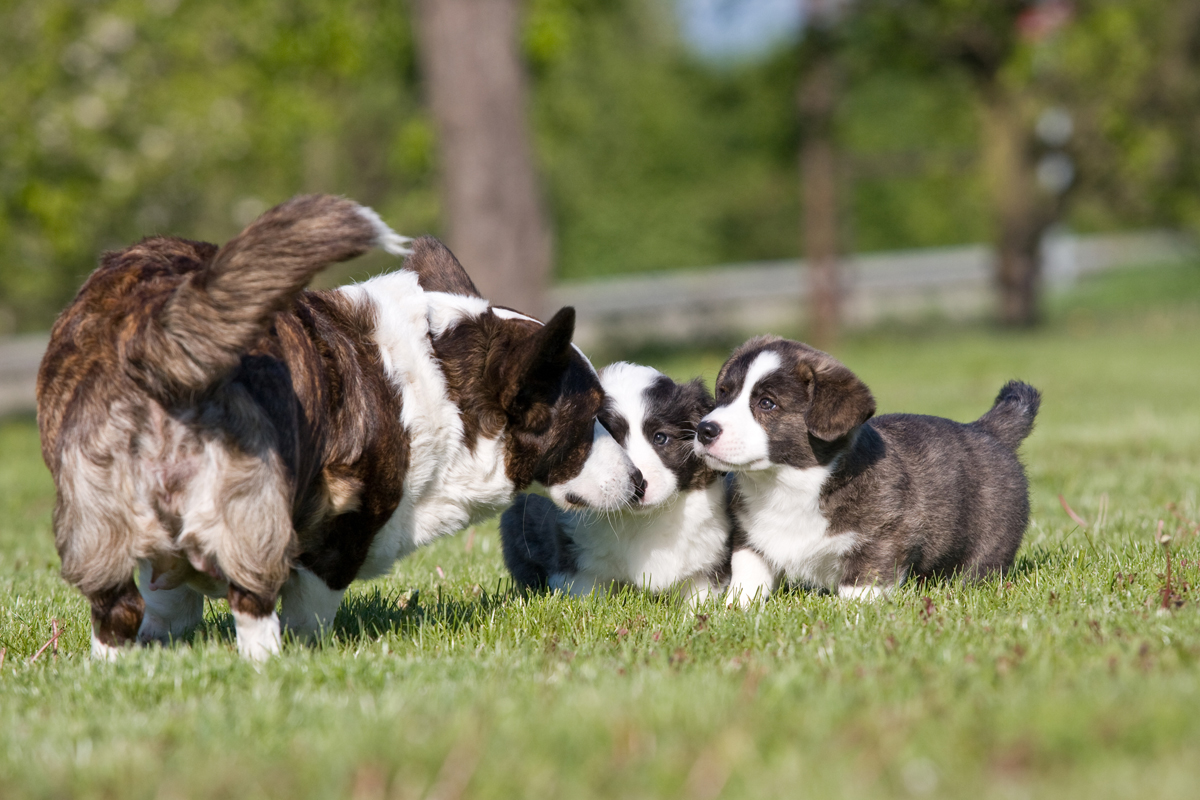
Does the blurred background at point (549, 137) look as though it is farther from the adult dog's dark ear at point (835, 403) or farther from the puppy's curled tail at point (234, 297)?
the puppy's curled tail at point (234, 297)

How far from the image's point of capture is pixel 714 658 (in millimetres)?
3742

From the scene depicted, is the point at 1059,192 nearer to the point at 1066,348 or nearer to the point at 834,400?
the point at 1066,348

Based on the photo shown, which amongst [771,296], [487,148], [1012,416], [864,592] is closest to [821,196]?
[771,296]

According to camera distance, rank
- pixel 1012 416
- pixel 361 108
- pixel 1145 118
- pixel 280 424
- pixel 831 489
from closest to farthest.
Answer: pixel 280 424 < pixel 831 489 < pixel 1012 416 < pixel 1145 118 < pixel 361 108

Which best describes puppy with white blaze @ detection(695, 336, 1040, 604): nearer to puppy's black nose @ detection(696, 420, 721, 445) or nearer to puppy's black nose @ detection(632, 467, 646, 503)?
puppy's black nose @ detection(696, 420, 721, 445)

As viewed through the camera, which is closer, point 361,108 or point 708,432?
point 708,432

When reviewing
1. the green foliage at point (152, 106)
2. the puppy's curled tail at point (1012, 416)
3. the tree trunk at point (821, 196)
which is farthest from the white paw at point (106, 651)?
the tree trunk at point (821, 196)

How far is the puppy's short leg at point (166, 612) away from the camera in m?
4.07

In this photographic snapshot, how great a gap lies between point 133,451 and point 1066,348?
738 inches

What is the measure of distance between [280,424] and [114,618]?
29.0 inches

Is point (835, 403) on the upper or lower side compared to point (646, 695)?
upper

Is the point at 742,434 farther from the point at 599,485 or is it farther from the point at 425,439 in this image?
the point at 425,439

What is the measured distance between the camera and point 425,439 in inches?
165

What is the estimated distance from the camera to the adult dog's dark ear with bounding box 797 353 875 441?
466 cm
